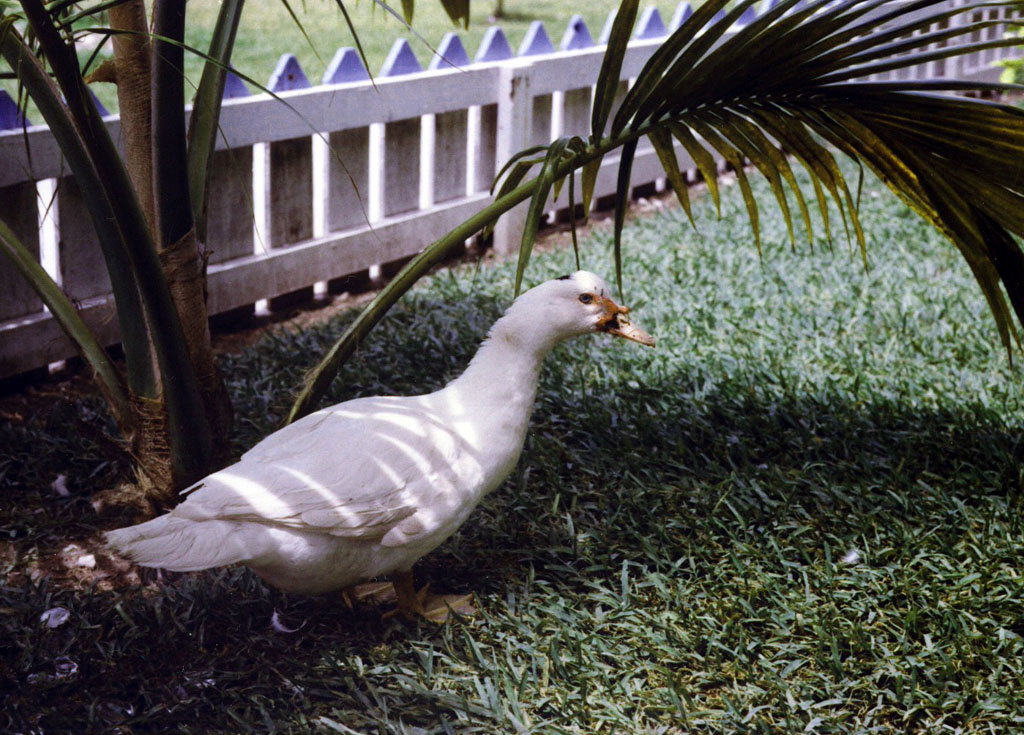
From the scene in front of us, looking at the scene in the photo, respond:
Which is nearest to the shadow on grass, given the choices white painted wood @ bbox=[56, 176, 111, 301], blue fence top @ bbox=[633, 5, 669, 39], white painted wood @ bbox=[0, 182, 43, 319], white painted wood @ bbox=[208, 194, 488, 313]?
white painted wood @ bbox=[0, 182, 43, 319]

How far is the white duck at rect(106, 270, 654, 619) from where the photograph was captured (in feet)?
6.82

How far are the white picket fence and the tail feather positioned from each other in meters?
1.36

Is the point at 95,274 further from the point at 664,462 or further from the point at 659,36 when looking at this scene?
the point at 659,36

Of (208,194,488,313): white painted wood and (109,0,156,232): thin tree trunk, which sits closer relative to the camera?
(109,0,156,232): thin tree trunk

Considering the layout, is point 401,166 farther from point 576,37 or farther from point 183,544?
point 183,544

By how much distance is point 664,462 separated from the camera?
297cm

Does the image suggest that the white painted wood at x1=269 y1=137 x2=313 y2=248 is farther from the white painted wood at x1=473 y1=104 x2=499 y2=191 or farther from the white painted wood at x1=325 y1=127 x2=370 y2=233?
the white painted wood at x1=473 y1=104 x2=499 y2=191

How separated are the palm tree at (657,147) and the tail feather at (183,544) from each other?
1.34 feet

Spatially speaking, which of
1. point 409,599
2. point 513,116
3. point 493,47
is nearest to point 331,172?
point 513,116

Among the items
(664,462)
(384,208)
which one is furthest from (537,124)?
(664,462)

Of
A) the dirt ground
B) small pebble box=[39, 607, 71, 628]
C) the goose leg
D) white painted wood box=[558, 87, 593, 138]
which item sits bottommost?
the dirt ground

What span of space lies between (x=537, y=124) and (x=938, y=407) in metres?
2.82

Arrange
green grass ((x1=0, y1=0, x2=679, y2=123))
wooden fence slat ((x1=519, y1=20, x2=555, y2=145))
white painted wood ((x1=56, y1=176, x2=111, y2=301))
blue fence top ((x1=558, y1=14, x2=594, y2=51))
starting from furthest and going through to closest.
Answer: green grass ((x1=0, y1=0, x2=679, y2=123))
blue fence top ((x1=558, y1=14, x2=594, y2=51))
wooden fence slat ((x1=519, y1=20, x2=555, y2=145))
white painted wood ((x1=56, y1=176, x2=111, y2=301))

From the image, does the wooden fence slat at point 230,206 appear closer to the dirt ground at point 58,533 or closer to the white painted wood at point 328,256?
the white painted wood at point 328,256
